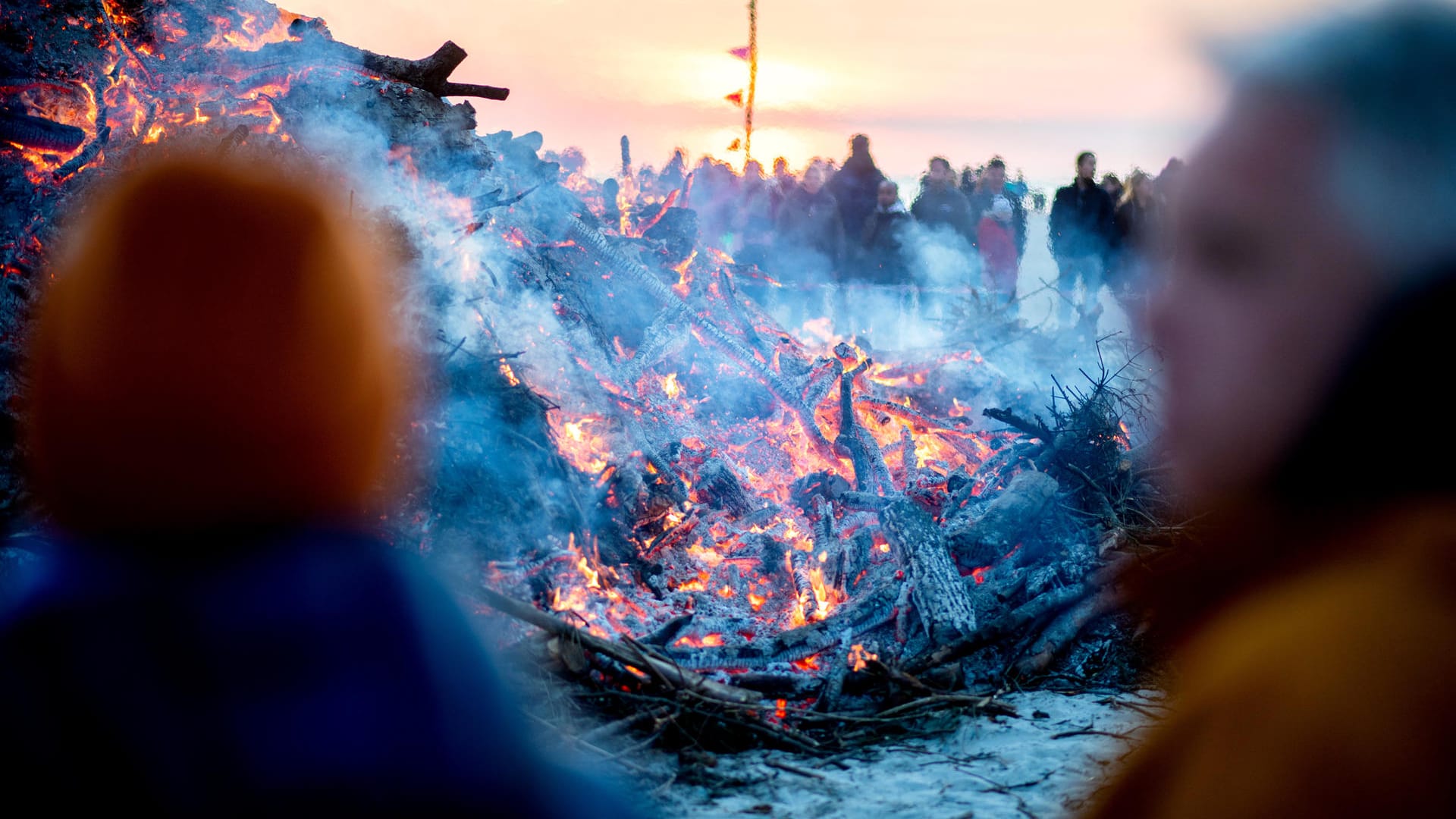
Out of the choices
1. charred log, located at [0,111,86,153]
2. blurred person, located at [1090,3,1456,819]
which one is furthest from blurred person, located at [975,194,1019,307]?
blurred person, located at [1090,3,1456,819]

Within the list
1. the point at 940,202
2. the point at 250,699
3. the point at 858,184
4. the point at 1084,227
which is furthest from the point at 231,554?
the point at 1084,227

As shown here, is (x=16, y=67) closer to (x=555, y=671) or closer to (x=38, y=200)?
(x=38, y=200)

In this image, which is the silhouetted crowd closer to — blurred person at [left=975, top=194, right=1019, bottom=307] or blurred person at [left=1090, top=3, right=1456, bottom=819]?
blurred person at [left=975, top=194, right=1019, bottom=307]

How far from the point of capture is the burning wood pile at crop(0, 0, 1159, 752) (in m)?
4.33

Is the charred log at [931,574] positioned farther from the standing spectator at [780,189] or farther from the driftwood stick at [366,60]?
the standing spectator at [780,189]

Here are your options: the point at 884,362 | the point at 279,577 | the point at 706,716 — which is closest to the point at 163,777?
the point at 279,577

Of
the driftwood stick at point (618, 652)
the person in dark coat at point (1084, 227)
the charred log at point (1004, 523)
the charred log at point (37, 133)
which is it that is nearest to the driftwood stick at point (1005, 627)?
the charred log at point (1004, 523)

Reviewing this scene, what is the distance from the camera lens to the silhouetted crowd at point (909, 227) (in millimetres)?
10828

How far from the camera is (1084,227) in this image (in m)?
10.8

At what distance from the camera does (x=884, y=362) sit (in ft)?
30.5

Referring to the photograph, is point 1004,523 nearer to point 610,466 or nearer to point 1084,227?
point 610,466

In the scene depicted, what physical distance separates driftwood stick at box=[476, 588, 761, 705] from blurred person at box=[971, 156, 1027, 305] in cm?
923

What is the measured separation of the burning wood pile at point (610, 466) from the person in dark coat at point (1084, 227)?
16.5 ft

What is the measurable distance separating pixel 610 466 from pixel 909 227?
771cm
